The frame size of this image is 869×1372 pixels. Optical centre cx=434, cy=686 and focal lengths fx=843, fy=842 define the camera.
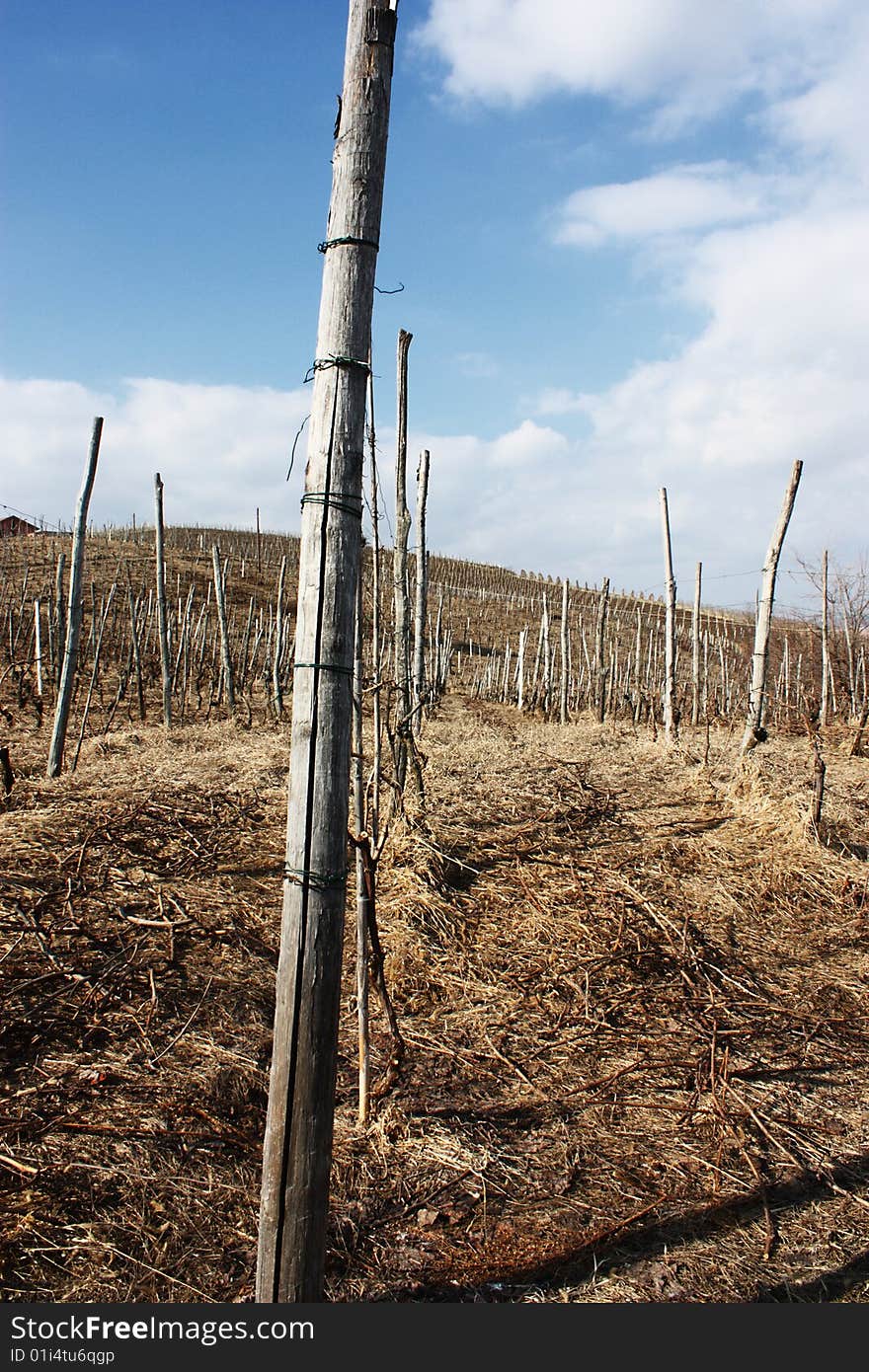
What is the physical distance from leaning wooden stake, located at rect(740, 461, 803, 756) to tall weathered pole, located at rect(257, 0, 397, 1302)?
6.60 meters

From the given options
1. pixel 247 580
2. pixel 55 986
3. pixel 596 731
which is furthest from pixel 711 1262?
pixel 247 580

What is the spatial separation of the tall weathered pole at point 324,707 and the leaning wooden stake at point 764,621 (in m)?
6.60

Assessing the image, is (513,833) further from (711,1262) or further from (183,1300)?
(183,1300)

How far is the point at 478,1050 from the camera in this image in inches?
151

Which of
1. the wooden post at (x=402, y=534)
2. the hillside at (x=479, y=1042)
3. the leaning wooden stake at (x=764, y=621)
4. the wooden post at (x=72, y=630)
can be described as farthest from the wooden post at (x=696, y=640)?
the wooden post at (x=72, y=630)

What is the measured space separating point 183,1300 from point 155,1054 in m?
1.19

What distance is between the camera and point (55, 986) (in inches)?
145

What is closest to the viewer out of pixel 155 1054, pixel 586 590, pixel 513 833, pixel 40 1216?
pixel 40 1216

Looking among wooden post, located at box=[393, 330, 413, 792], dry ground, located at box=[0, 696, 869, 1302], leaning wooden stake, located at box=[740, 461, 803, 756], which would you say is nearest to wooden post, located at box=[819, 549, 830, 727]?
leaning wooden stake, located at box=[740, 461, 803, 756]

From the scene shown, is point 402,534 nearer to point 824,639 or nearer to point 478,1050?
point 478,1050

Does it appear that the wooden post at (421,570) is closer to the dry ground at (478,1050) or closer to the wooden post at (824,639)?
the dry ground at (478,1050)

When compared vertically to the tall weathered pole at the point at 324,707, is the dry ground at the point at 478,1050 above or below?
below

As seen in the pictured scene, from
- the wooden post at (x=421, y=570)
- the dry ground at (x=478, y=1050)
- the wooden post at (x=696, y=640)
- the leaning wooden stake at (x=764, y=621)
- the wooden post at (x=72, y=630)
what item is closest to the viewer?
the dry ground at (x=478, y=1050)

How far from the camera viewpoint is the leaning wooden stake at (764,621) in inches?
322
